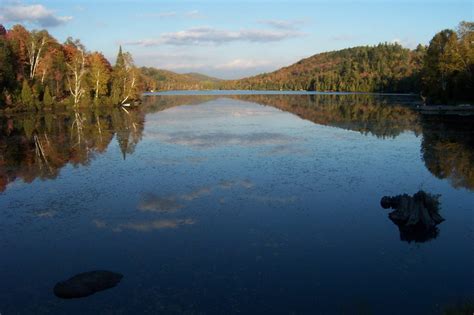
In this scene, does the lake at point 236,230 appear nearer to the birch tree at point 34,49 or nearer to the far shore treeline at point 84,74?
the far shore treeline at point 84,74

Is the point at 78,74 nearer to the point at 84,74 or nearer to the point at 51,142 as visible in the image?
the point at 84,74

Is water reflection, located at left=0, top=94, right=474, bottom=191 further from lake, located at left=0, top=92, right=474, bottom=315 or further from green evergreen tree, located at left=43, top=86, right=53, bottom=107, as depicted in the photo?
green evergreen tree, located at left=43, top=86, right=53, bottom=107

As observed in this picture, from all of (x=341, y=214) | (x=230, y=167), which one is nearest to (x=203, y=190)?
(x=230, y=167)

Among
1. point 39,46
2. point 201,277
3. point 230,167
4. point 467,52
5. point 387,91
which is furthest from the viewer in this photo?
point 387,91

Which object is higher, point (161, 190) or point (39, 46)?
point (39, 46)

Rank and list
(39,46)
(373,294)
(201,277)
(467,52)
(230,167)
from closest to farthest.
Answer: (373,294)
(201,277)
(230,167)
(467,52)
(39,46)

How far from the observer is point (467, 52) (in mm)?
64250

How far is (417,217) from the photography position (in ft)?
53.8

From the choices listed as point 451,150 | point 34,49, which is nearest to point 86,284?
point 451,150

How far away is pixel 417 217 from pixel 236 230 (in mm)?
7032

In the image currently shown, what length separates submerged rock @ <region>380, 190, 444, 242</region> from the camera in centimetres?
1541

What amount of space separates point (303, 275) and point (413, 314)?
3075 mm

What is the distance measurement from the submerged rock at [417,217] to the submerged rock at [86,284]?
9844mm

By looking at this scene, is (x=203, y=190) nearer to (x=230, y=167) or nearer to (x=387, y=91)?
(x=230, y=167)
